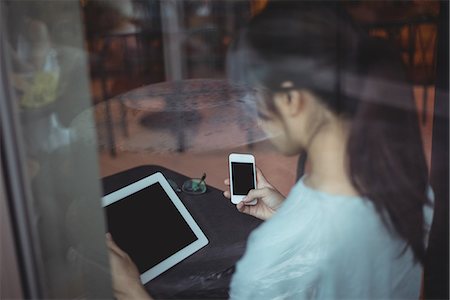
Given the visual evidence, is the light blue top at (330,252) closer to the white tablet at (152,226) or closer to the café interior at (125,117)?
the café interior at (125,117)

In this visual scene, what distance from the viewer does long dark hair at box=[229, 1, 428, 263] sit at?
0.81 metres

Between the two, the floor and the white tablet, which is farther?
the white tablet

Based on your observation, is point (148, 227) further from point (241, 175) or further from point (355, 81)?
point (355, 81)

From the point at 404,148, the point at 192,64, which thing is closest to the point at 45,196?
the point at 192,64

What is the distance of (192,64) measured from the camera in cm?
88

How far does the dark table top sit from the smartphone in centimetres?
3

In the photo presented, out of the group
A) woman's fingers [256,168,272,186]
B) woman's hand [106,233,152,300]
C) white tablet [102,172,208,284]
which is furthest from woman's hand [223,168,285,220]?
woman's hand [106,233,152,300]

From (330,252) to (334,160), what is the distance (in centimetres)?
17

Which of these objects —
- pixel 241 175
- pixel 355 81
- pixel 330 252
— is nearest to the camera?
pixel 355 81

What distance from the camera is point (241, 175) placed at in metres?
1.05

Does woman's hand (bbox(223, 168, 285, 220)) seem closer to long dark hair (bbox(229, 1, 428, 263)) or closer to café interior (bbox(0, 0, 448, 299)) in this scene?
café interior (bbox(0, 0, 448, 299))

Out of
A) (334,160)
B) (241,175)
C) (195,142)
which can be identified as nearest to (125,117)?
(195,142)

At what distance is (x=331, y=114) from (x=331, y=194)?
144 mm

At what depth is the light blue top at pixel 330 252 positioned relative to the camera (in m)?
0.92
